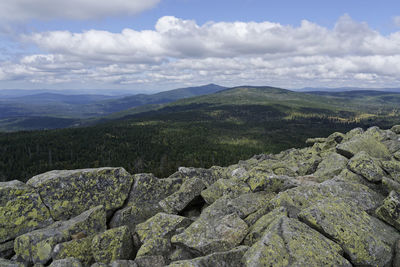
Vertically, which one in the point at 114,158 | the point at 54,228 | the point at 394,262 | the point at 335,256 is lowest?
the point at 114,158

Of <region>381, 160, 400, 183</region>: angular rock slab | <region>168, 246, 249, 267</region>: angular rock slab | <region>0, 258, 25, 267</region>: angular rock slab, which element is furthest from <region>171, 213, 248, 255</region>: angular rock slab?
<region>381, 160, 400, 183</region>: angular rock slab

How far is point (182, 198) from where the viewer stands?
59.4 feet

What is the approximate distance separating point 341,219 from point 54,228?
17191mm

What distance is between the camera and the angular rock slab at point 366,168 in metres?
16.9

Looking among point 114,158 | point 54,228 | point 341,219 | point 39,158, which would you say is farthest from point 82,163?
point 341,219

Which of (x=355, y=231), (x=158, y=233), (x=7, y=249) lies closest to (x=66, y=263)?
(x=158, y=233)

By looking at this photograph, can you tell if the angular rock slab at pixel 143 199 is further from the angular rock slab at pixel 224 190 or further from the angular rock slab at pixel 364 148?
the angular rock slab at pixel 364 148

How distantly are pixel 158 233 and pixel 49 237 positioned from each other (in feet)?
21.9

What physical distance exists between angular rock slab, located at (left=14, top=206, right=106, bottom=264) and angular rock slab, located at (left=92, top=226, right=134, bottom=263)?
9.57 ft

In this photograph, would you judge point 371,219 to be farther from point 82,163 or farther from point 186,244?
point 82,163

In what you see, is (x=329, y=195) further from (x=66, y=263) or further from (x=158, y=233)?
(x=66, y=263)

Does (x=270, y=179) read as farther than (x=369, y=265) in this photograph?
Yes

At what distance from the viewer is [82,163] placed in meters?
184

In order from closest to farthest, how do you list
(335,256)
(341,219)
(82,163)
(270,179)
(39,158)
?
1. (335,256)
2. (341,219)
3. (270,179)
4. (82,163)
5. (39,158)
